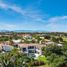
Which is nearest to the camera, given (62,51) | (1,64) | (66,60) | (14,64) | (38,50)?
(1,64)

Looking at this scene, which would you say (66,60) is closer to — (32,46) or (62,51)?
(62,51)

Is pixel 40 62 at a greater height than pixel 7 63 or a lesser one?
lesser

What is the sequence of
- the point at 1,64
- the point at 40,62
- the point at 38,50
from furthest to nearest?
the point at 38,50 → the point at 40,62 → the point at 1,64

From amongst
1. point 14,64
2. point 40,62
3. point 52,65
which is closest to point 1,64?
Answer: point 14,64

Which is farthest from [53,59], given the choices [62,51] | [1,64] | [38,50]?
[38,50]

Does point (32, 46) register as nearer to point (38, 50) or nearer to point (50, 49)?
point (38, 50)

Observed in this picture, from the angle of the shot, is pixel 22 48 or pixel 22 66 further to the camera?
pixel 22 48

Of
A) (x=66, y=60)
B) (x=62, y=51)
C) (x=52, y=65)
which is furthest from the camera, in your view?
(x=62, y=51)

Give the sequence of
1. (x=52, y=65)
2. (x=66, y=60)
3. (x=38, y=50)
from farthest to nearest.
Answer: (x=38, y=50) < (x=66, y=60) < (x=52, y=65)

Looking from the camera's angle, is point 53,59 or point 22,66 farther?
point 53,59
